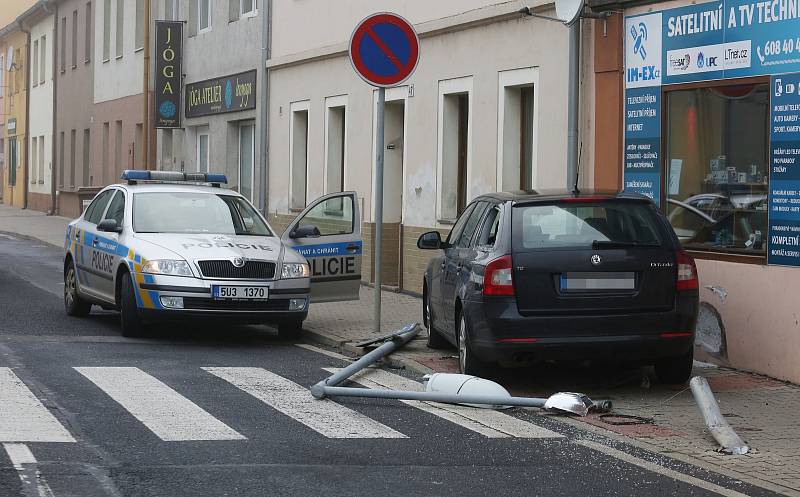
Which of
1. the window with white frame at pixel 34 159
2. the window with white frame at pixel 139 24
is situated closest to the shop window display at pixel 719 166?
the window with white frame at pixel 139 24

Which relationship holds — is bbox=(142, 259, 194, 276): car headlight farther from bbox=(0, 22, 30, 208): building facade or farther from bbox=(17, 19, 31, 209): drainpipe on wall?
bbox=(17, 19, 31, 209): drainpipe on wall

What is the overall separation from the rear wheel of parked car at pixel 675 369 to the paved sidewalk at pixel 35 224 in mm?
23247

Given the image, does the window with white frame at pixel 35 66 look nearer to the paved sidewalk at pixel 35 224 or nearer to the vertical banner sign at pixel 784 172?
the paved sidewalk at pixel 35 224

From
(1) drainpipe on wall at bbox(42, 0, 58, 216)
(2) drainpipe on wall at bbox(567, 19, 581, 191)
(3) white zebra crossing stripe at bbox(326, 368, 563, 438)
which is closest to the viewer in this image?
(3) white zebra crossing stripe at bbox(326, 368, 563, 438)

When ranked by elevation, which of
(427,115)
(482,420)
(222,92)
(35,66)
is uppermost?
(35,66)

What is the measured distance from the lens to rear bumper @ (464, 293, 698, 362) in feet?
33.2

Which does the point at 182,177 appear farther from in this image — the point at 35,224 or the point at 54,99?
the point at 54,99

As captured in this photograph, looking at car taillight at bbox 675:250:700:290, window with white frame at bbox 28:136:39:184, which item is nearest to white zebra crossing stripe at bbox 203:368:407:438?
car taillight at bbox 675:250:700:290

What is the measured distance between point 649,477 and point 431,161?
12209 millimetres

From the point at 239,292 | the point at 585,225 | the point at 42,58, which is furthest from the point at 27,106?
the point at 585,225

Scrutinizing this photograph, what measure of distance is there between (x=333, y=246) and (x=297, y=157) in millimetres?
10510

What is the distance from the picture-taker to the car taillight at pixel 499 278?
1020cm

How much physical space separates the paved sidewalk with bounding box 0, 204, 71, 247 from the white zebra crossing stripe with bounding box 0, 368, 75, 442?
2298cm

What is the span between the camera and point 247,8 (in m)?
27.9
